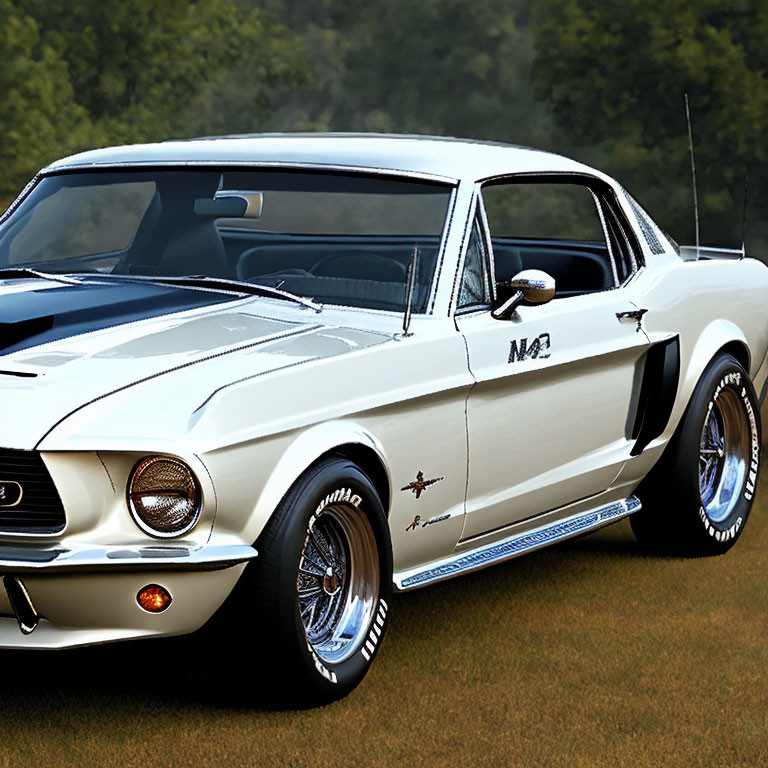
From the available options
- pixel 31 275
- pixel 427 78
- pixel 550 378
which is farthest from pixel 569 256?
pixel 427 78

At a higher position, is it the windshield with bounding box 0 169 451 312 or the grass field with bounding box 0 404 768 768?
the windshield with bounding box 0 169 451 312

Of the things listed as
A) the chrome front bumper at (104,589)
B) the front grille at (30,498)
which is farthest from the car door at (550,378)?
the front grille at (30,498)

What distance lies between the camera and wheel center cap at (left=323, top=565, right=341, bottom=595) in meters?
4.46

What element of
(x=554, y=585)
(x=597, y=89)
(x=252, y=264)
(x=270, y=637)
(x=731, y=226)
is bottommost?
(x=731, y=226)

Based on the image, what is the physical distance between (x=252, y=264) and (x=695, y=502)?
2.28 m

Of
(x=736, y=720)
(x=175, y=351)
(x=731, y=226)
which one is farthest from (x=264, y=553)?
(x=731, y=226)

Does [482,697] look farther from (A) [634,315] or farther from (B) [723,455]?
(B) [723,455]

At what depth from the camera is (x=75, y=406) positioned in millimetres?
3838

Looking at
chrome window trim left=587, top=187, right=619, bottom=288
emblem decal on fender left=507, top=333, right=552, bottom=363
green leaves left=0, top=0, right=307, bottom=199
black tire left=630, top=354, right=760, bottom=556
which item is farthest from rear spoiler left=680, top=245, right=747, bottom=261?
green leaves left=0, top=0, right=307, bottom=199

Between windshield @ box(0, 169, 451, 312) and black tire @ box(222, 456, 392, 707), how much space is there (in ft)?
2.76

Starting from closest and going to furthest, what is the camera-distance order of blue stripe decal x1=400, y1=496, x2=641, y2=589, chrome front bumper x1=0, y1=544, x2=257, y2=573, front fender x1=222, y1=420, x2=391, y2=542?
1. chrome front bumper x1=0, y1=544, x2=257, y2=573
2. front fender x1=222, y1=420, x2=391, y2=542
3. blue stripe decal x1=400, y1=496, x2=641, y2=589

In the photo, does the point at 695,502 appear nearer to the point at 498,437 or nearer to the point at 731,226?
the point at 498,437

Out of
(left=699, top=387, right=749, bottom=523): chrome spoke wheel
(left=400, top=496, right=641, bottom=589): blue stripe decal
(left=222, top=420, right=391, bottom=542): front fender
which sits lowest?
(left=699, top=387, right=749, bottom=523): chrome spoke wheel

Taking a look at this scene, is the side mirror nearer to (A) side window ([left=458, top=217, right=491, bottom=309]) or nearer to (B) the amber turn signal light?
(A) side window ([left=458, top=217, right=491, bottom=309])
